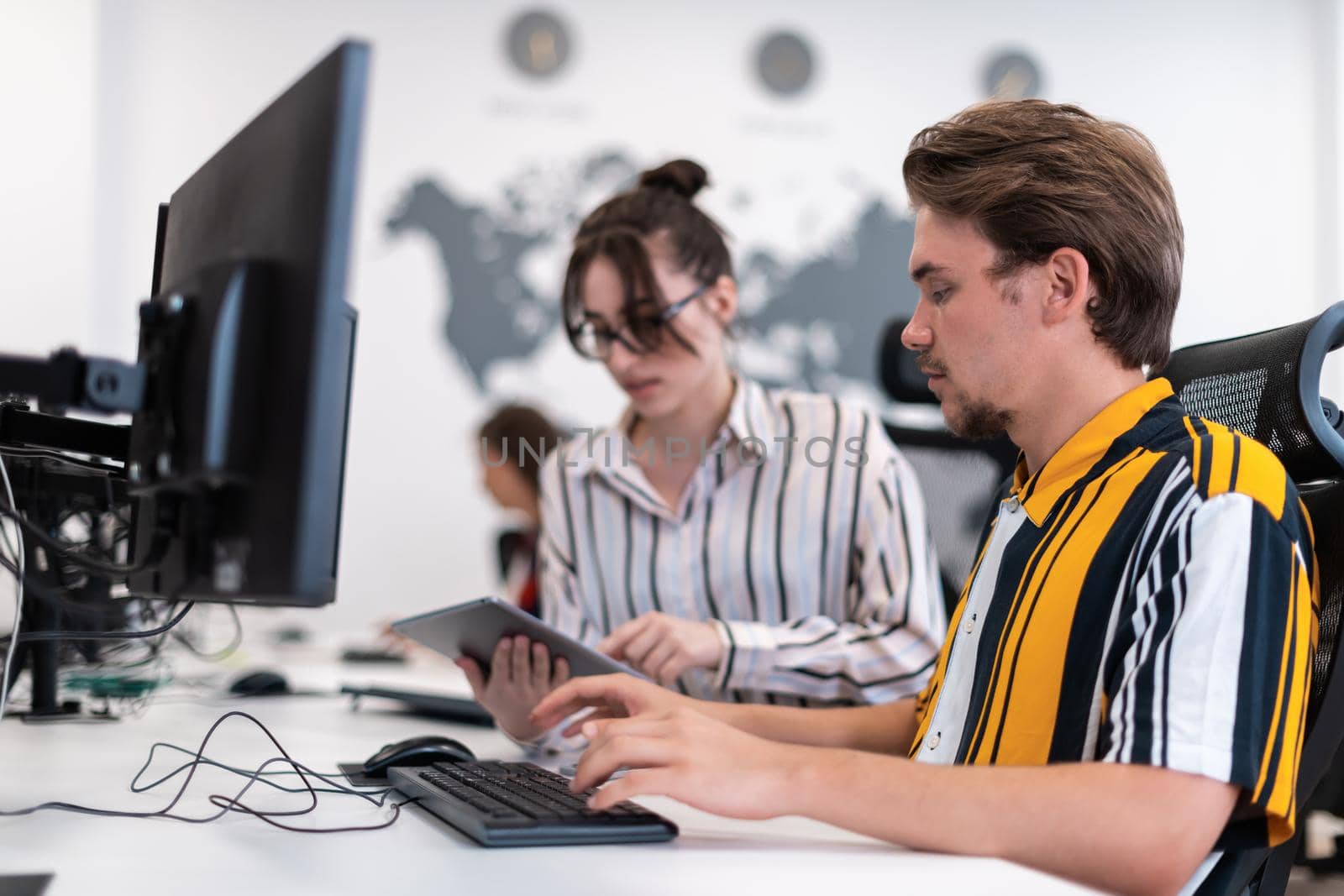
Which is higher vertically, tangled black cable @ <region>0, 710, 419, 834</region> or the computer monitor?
the computer monitor

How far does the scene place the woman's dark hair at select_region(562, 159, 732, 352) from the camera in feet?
5.65

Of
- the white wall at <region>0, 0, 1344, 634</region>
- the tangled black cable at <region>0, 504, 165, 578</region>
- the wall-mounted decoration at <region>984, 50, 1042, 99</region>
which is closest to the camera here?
the tangled black cable at <region>0, 504, 165, 578</region>

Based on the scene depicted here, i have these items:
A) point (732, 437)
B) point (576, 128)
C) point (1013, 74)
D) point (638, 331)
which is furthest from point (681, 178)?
point (1013, 74)

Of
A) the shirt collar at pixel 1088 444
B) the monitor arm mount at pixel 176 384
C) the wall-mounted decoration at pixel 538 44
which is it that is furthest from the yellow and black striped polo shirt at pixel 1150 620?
the wall-mounted decoration at pixel 538 44

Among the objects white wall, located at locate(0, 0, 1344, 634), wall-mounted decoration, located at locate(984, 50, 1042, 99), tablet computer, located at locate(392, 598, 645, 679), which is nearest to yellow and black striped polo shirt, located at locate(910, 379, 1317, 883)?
tablet computer, located at locate(392, 598, 645, 679)

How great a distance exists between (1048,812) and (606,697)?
51 centimetres

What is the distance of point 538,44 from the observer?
3783 mm

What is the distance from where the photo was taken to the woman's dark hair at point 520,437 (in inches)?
135

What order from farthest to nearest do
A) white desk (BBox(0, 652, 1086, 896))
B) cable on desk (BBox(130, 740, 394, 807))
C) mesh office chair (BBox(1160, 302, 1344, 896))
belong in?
cable on desk (BBox(130, 740, 394, 807))
mesh office chair (BBox(1160, 302, 1344, 896))
white desk (BBox(0, 652, 1086, 896))

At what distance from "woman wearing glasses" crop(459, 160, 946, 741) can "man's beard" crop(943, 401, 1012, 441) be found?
546 mm

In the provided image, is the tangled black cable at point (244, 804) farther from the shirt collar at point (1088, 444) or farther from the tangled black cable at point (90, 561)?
the shirt collar at point (1088, 444)

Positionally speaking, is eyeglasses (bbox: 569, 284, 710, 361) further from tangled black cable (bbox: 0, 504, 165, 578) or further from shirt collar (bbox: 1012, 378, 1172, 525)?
tangled black cable (bbox: 0, 504, 165, 578)

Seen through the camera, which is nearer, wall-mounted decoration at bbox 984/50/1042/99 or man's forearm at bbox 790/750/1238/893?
man's forearm at bbox 790/750/1238/893

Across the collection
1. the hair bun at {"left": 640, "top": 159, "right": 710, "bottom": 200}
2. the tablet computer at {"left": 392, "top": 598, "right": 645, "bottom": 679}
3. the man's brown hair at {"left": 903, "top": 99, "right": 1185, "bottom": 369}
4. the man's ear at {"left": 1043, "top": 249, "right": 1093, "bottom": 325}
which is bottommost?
the tablet computer at {"left": 392, "top": 598, "right": 645, "bottom": 679}
